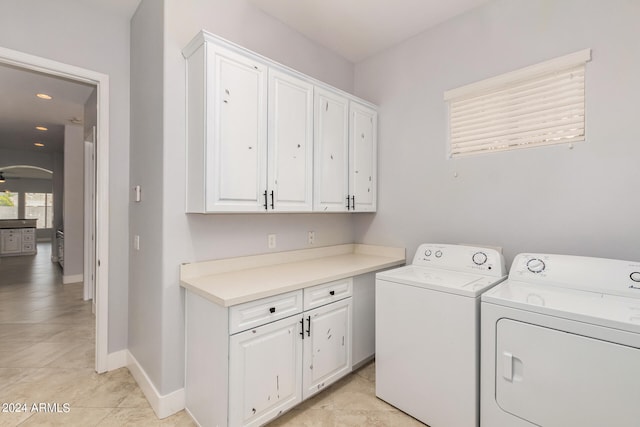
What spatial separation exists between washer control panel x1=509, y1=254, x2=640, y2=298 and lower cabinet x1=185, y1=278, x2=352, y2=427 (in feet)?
3.99

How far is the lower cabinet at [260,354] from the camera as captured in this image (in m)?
1.53

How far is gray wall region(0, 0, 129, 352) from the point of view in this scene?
2.01 meters

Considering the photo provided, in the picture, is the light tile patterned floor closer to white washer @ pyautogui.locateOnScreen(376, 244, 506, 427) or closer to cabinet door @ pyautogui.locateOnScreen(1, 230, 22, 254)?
white washer @ pyautogui.locateOnScreen(376, 244, 506, 427)

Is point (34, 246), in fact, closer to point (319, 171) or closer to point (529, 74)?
point (319, 171)

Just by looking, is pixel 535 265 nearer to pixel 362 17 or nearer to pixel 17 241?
pixel 362 17

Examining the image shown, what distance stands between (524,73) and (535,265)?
52.4 inches

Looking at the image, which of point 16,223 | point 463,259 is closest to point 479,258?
point 463,259

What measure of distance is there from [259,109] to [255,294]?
1.20 metres

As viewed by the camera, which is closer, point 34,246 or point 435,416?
point 435,416

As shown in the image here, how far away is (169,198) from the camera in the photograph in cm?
185

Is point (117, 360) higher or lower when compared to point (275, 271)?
lower

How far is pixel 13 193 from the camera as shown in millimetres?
9188

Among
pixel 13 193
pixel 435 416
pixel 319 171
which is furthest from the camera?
pixel 13 193

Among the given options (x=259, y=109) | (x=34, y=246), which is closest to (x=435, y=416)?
(x=259, y=109)
